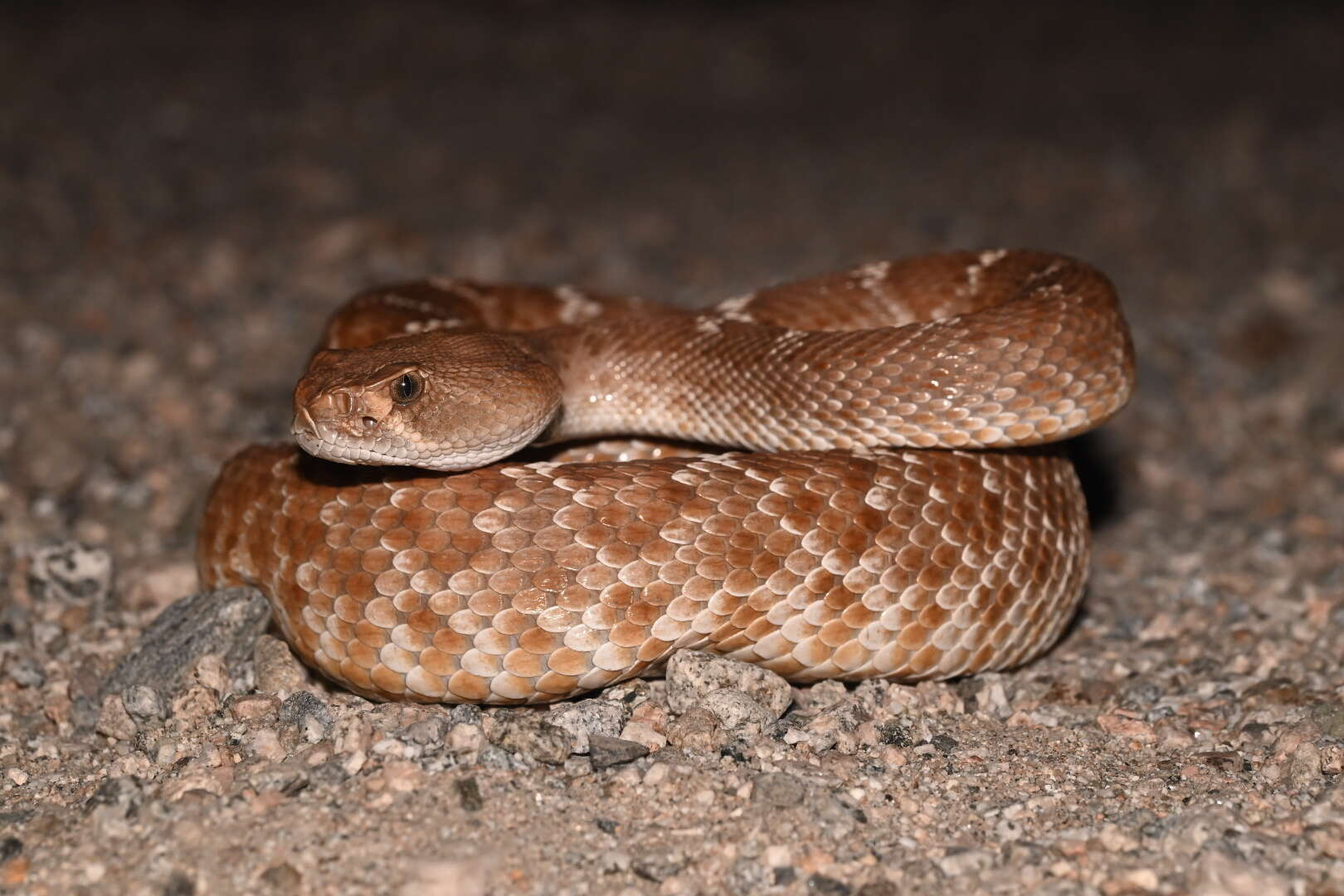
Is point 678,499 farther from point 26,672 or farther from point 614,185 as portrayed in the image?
point 614,185

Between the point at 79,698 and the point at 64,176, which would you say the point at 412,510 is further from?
the point at 64,176

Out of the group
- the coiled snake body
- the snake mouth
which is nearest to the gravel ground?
the coiled snake body

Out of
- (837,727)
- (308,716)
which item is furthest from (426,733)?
(837,727)

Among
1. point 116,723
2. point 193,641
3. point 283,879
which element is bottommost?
point 116,723

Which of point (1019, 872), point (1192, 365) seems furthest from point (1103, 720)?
point (1192, 365)

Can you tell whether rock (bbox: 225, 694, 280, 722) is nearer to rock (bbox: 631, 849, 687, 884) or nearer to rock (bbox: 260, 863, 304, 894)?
rock (bbox: 260, 863, 304, 894)

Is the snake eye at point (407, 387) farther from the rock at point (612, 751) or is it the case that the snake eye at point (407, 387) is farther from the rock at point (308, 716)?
the rock at point (612, 751)
